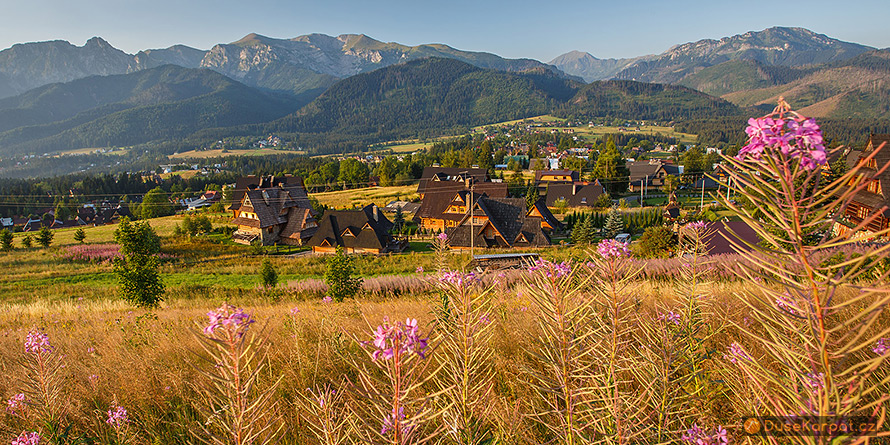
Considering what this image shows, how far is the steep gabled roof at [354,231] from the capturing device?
31000mm

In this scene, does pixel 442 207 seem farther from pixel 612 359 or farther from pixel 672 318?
pixel 612 359

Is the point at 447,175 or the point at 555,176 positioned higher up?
the point at 447,175

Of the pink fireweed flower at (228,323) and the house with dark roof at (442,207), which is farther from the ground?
the pink fireweed flower at (228,323)

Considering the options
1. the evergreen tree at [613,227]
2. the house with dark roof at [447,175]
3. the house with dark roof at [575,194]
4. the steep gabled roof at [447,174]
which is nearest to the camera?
the evergreen tree at [613,227]

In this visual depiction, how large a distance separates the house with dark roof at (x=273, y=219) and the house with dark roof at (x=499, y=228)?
1523cm

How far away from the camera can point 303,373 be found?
11.6 ft

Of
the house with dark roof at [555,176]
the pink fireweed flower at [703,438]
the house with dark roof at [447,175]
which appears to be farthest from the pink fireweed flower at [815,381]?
the house with dark roof at [555,176]

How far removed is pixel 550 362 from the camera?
6.36ft

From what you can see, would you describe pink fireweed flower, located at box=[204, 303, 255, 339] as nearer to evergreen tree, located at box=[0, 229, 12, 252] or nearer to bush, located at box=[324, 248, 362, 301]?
bush, located at box=[324, 248, 362, 301]

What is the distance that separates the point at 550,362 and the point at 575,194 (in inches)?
2132

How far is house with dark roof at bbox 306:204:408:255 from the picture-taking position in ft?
101

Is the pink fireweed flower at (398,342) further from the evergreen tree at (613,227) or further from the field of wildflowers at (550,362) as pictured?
the evergreen tree at (613,227)

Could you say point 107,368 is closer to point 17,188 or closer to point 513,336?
point 513,336

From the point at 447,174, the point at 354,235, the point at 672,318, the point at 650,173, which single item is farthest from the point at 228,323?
the point at 650,173
